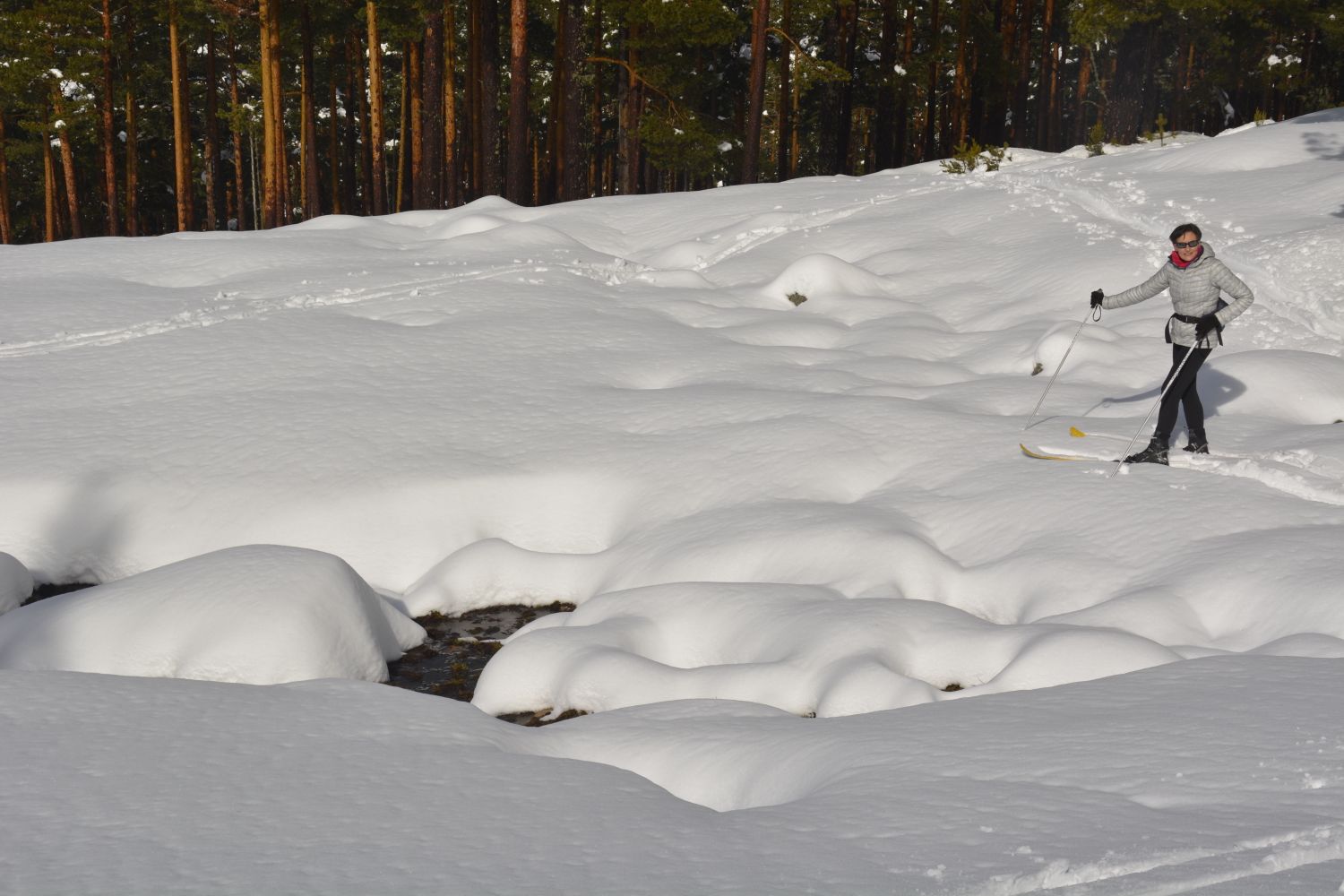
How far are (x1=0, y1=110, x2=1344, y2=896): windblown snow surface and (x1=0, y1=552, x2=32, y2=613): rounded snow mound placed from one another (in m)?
0.03

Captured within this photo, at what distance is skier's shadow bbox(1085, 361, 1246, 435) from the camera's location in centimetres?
874

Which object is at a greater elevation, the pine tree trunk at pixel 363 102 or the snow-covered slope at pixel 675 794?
the pine tree trunk at pixel 363 102

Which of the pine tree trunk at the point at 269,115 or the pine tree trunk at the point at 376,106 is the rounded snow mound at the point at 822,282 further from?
the pine tree trunk at the point at 376,106

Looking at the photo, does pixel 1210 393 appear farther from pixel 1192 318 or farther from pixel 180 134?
pixel 180 134

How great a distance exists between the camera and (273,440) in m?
8.11

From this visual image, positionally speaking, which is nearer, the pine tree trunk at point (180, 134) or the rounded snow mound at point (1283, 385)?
the rounded snow mound at point (1283, 385)

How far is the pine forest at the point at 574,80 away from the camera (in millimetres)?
22516

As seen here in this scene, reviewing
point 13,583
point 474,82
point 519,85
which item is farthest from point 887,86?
point 13,583

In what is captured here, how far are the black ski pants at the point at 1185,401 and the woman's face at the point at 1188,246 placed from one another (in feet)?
2.04

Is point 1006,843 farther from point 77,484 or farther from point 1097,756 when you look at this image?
point 77,484

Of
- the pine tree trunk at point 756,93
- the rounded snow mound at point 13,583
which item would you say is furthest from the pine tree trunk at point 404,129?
the rounded snow mound at point 13,583

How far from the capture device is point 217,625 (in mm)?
5578

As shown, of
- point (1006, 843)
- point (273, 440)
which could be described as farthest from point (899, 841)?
point (273, 440)

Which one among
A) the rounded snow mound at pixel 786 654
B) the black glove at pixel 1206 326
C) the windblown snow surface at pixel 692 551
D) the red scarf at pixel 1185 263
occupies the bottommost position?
the rounded snow mound at pixel 786 654
